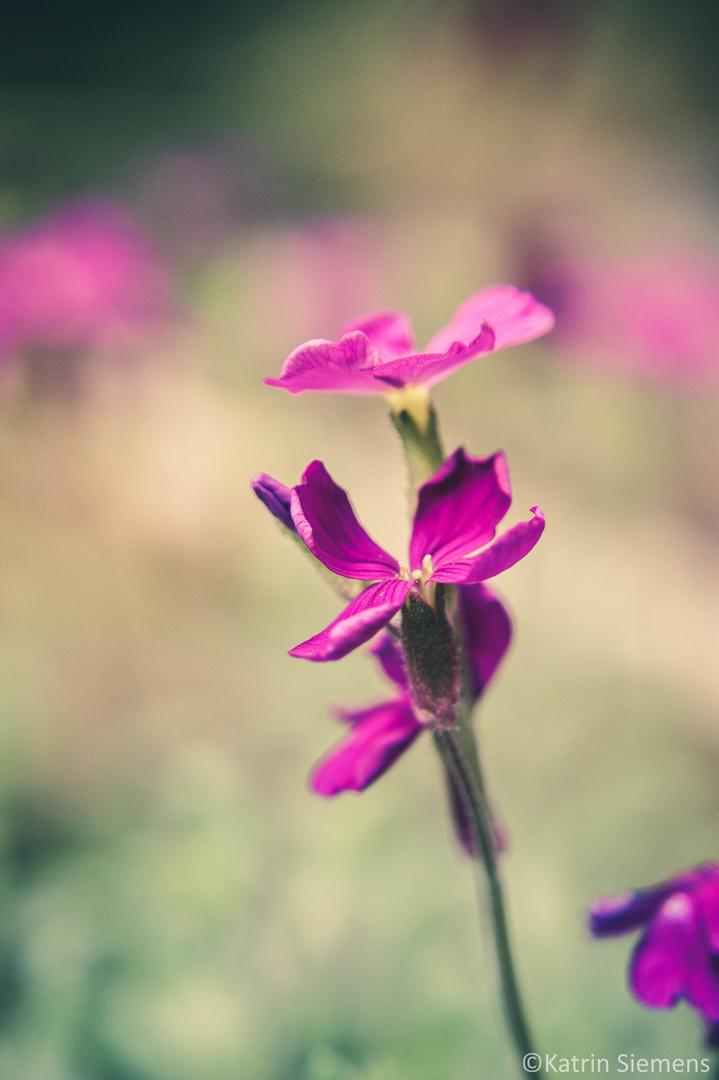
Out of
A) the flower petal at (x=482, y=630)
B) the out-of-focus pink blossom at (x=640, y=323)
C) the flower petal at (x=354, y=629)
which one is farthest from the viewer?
the out-of-focus pink blossom at (x=640, y=323)

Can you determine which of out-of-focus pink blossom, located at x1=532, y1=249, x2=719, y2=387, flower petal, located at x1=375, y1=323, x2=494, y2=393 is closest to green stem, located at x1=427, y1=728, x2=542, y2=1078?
flower petal, located at x1=375, y1=323, x2=494, y2=393

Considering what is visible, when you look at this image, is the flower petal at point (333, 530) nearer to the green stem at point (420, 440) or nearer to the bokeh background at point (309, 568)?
the green stem at point (420, 440)

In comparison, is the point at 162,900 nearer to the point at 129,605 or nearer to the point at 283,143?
the point at 129,605

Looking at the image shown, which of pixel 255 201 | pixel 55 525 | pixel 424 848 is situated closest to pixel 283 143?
pixel 255 201

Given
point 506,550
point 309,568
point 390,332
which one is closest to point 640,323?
point 309,568

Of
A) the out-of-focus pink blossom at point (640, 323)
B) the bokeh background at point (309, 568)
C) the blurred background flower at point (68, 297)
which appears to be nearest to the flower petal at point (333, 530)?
the bokeh background at point (309, 568)

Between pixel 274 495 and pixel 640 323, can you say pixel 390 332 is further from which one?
pixel 640 323

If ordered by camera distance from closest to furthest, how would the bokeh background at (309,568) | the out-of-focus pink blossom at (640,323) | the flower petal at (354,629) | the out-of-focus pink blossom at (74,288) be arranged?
1. the flower petal at (354,629)
2. the bokeh background at (309,568)
3. the out-of-focus pink blossom at (74,288)
4. the out-of-focus pink blossom at (640,323)
